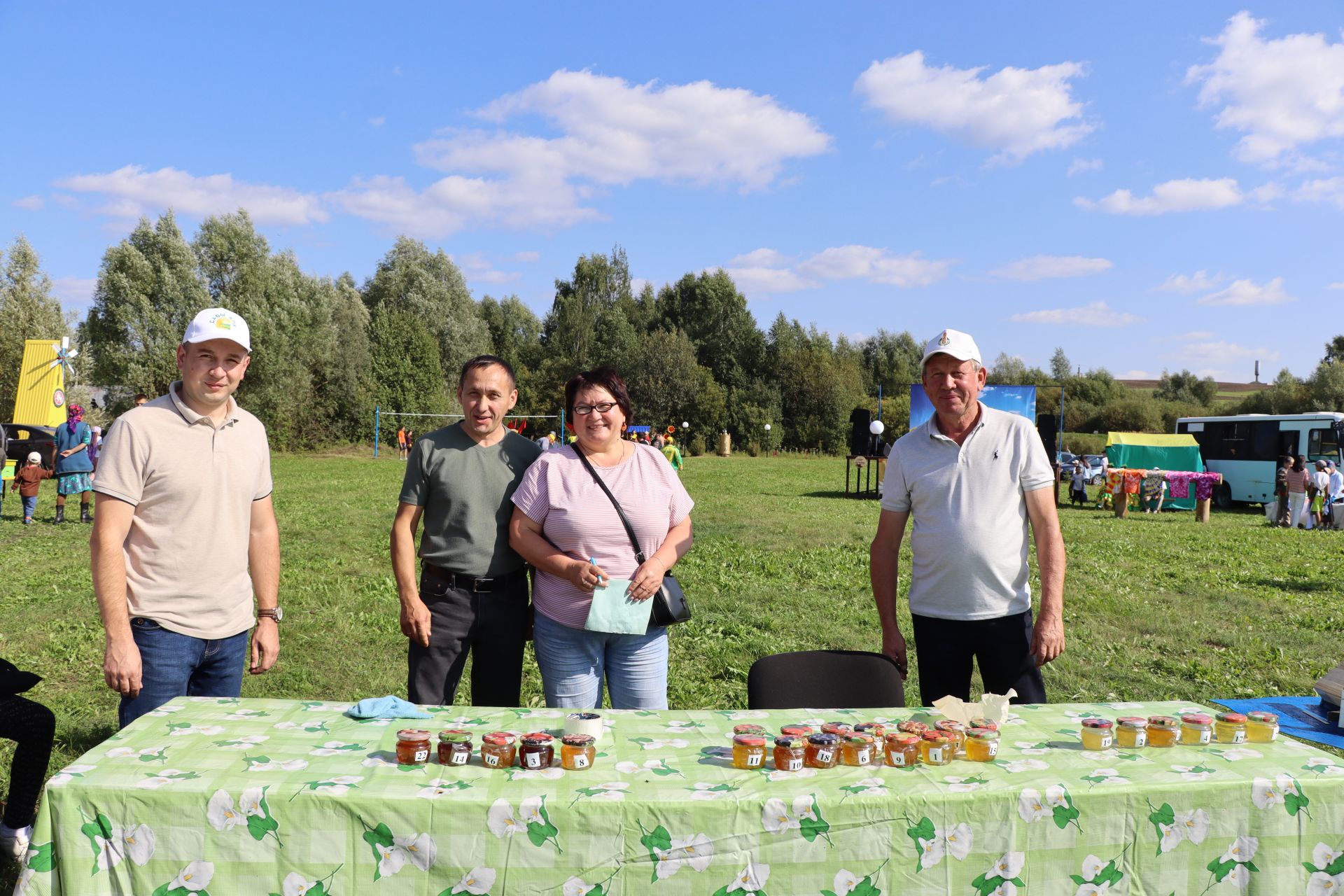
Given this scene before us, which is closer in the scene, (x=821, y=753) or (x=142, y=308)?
(x=821, y=753)

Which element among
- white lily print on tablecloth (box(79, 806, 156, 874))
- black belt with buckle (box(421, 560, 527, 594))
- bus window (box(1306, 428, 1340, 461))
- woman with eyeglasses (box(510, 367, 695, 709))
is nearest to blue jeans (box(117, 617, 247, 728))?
black belt with buckle (box(421, 560, 527, 594))

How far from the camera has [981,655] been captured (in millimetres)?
3328

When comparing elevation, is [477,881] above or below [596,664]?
below

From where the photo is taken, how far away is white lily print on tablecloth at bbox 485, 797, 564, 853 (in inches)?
79.6

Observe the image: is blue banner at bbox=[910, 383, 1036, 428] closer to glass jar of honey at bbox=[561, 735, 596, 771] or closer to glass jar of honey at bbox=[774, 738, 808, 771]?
glass jar of honey at bbox=[774, 738, 808, 771]

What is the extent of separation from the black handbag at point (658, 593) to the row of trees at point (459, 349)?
24.7 metres

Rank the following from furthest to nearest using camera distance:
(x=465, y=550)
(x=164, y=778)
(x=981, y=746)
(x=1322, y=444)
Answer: (x=1322, y=444), (x=465, y=550), (x=981, y=746), (x=164, y=778)

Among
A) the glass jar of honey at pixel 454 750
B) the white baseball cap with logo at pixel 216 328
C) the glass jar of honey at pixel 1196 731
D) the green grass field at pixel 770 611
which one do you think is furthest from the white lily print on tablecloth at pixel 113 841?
the green grass field at pixel 770 611

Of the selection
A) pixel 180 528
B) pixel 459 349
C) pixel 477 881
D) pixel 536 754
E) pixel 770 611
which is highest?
pixel 459 349

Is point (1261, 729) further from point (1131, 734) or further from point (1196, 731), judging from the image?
point (1131, 734)

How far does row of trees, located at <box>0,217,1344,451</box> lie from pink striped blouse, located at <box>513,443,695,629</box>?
81.4ft

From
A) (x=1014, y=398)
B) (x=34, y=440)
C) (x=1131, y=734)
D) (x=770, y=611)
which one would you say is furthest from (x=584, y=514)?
(x=34, y=440)

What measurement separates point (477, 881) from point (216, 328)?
6.03ft

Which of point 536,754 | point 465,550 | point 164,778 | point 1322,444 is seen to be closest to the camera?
point 164,778
